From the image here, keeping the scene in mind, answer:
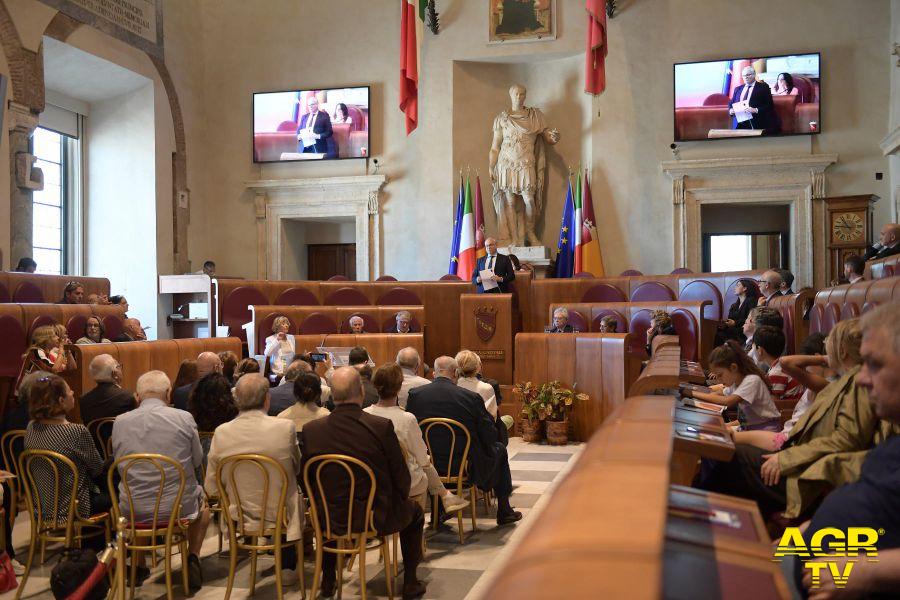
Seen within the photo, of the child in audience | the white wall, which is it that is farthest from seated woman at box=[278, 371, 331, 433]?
the white wall

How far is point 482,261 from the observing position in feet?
31.4

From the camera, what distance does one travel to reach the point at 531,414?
7.32 metres

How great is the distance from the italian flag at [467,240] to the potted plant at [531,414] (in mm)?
4523

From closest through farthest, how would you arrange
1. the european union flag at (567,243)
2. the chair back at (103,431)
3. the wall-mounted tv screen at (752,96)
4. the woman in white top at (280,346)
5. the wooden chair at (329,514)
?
the wooden chair at (329,514), the chair back at (103,431), the woman in white top at (280,346), the wall-mounted tv screen at (752,96), the european union flag at (567,243)

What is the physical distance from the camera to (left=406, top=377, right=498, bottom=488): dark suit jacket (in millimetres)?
4340

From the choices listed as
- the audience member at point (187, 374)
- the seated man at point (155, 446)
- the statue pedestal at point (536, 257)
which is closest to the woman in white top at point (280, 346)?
the audience member at point (187, 374)

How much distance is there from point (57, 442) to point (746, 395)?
2.99 metres

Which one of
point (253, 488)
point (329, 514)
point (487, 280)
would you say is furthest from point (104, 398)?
point (487, 280)

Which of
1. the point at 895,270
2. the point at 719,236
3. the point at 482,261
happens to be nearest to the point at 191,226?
the point at 482,261

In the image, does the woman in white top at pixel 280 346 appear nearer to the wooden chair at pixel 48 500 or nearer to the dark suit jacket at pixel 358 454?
the wooden chair at pixel 48 500

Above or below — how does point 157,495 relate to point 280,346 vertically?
below

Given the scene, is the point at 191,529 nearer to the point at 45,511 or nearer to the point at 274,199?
the point at 45,511

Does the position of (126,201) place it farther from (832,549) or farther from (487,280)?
(832,549)

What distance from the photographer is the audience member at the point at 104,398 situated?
4246mm
